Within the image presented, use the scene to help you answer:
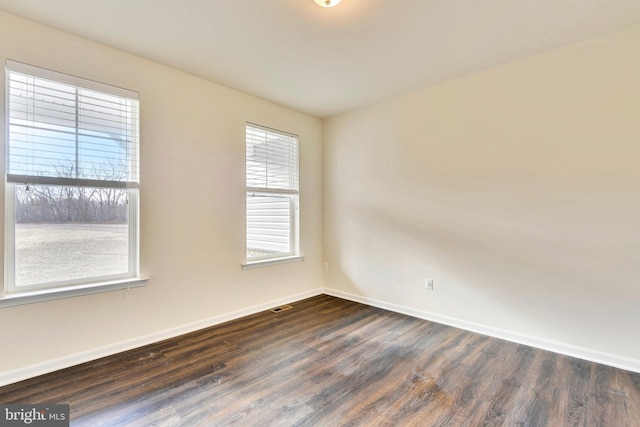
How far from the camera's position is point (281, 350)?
2436 mm

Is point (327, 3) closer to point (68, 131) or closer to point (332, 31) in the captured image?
point (332, 31)

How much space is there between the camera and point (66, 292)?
2.12m

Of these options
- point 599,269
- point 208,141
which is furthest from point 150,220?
point 599,269

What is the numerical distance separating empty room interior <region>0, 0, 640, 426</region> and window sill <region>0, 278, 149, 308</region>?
2 cm

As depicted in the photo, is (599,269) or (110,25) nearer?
(110,25)

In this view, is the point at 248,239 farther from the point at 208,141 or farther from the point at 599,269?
the point at 599,269

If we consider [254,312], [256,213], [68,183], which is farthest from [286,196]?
[68,183]

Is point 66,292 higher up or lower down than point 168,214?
lower down

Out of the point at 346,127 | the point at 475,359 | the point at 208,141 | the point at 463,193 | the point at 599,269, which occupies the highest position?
the point at 346,127

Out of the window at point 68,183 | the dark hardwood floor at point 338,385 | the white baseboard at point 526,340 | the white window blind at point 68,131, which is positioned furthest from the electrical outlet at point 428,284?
the white window blind at point 68,131

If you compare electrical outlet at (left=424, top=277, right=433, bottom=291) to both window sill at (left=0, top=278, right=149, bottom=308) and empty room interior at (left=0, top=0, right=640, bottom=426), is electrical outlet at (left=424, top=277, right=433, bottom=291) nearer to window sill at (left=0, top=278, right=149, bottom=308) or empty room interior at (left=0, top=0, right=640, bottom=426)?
empty room interior at (left=0, top=0, right=640, bottom=426)

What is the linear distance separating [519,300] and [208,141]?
3.22 m

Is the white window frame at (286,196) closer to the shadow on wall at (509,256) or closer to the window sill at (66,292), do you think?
the shadow on wall at (509,256)

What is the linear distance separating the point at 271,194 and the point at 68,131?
1.91 metres
